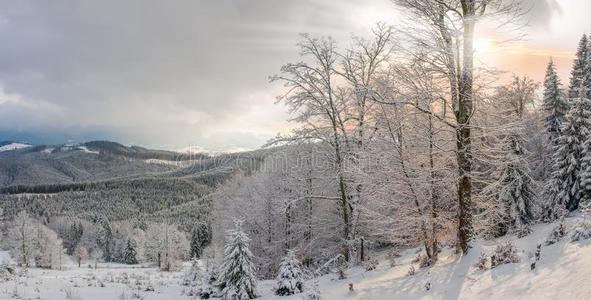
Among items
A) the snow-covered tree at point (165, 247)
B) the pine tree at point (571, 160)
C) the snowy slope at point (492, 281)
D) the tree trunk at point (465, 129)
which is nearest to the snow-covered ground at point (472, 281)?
the snowy slope at point (492, 281)

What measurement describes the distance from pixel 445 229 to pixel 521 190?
15988 millimetres

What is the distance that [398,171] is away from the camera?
1330cm

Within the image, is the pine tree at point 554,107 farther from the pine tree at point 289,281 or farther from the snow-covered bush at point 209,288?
the snow-covered bush at point 209,288

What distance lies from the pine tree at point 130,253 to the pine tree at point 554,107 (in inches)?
3721

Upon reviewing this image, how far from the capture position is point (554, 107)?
31.3 m

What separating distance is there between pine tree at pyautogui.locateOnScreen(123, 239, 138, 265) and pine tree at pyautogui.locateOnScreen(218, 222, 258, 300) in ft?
319

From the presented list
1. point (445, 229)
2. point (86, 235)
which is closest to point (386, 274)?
point (445, 229)

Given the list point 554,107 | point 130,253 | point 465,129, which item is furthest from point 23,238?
point 465,129

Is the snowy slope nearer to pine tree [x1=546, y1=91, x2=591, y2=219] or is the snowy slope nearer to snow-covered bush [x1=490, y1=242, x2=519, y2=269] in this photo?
snow-covered bush [x1=490, y1=242, x2=519, y2=269]

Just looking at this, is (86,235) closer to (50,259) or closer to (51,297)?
(50,259)

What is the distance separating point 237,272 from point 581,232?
30.0ft

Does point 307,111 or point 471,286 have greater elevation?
point 307,111

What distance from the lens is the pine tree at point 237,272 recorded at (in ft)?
42.1

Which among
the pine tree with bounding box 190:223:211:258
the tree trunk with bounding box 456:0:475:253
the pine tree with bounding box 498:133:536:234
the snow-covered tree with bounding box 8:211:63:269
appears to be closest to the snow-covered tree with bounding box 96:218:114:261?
the snow-covered tree with bounding box 8:211:63:269
